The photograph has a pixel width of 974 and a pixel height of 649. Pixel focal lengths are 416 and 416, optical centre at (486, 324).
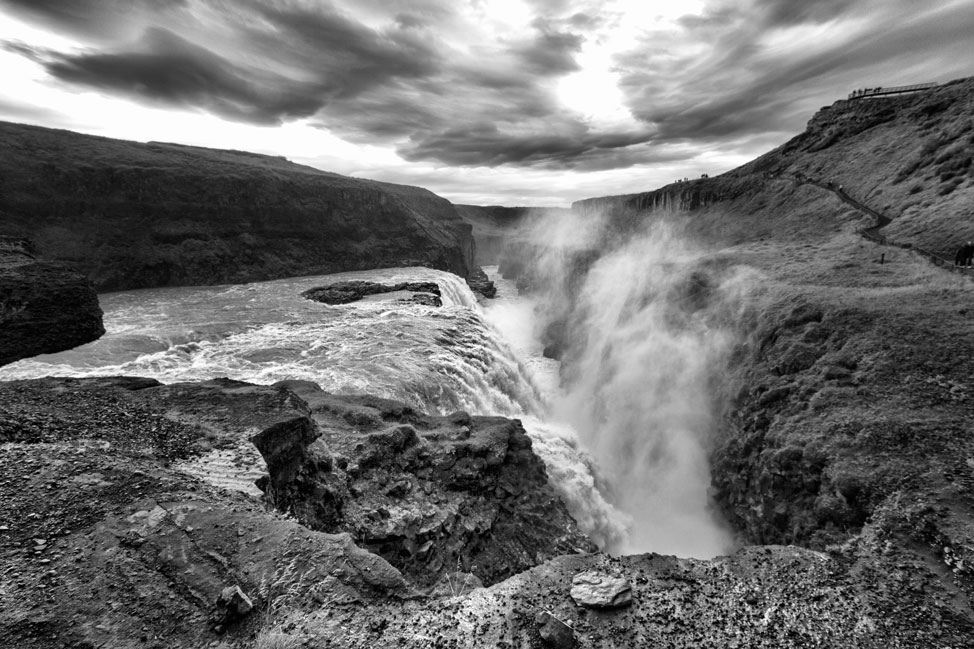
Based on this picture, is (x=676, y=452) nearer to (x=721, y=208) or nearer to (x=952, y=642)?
(x=952, y=642)

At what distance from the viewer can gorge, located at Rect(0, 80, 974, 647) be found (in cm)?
648

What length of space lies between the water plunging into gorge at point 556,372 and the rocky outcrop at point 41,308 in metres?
1.29

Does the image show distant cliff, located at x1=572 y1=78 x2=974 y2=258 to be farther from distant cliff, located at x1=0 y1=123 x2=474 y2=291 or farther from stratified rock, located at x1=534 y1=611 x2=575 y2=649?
distant cliff, located at x1=0 y1=123 x2=474 y2=291

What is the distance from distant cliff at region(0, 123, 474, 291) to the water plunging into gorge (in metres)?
28.0

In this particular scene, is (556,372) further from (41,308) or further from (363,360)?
(41,308)

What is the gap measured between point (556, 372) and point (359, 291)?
81.7 feet

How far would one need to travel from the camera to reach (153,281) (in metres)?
57.0

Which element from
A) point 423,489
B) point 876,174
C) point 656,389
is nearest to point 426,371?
point 423,489

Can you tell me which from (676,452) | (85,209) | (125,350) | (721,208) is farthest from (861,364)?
(85,209)

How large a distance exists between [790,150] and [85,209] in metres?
101

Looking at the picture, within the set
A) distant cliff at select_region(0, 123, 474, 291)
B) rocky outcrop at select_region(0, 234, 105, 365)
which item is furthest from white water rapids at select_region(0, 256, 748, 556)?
distant cliff at select_region(0, 123, 474, 291)

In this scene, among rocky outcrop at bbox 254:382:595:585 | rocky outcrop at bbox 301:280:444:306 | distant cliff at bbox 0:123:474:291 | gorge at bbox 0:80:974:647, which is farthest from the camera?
distant cliff at bbox 0:123:474:291

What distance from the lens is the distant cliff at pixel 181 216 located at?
178ft

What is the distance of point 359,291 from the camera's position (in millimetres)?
47688
